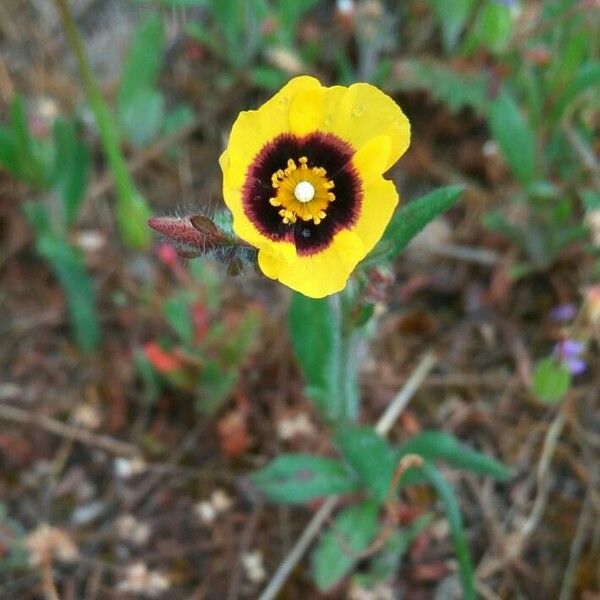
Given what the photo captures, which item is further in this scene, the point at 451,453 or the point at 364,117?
the point at 451,453

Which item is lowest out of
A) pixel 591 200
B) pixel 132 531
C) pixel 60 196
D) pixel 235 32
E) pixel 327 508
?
pixel 327 508

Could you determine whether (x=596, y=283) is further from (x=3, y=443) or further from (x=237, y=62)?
(x=3, y=443)

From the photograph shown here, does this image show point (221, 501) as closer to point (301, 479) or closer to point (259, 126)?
point (301, 479)

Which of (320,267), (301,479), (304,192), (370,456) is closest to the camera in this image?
(320,267)

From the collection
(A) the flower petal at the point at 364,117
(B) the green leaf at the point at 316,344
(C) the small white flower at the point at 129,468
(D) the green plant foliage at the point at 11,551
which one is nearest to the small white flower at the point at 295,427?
(B) the green leaf at the point at 316,344

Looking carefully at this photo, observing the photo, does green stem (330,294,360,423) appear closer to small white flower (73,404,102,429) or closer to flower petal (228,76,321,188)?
flower petal (228,76,321,188)

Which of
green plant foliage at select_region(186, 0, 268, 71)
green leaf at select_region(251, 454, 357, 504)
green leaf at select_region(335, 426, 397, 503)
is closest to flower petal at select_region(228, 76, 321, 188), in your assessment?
green leaf at select_region(335, 426, 397, 503)

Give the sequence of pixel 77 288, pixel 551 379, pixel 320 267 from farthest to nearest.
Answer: pixel 77 288 → pixel 551 379 → pixel 320 267

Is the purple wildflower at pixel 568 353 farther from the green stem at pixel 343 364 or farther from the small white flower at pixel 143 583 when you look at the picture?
A: the small white flower at pixel 143 583

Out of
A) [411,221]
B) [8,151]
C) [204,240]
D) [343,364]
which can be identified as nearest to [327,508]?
[343,364]
